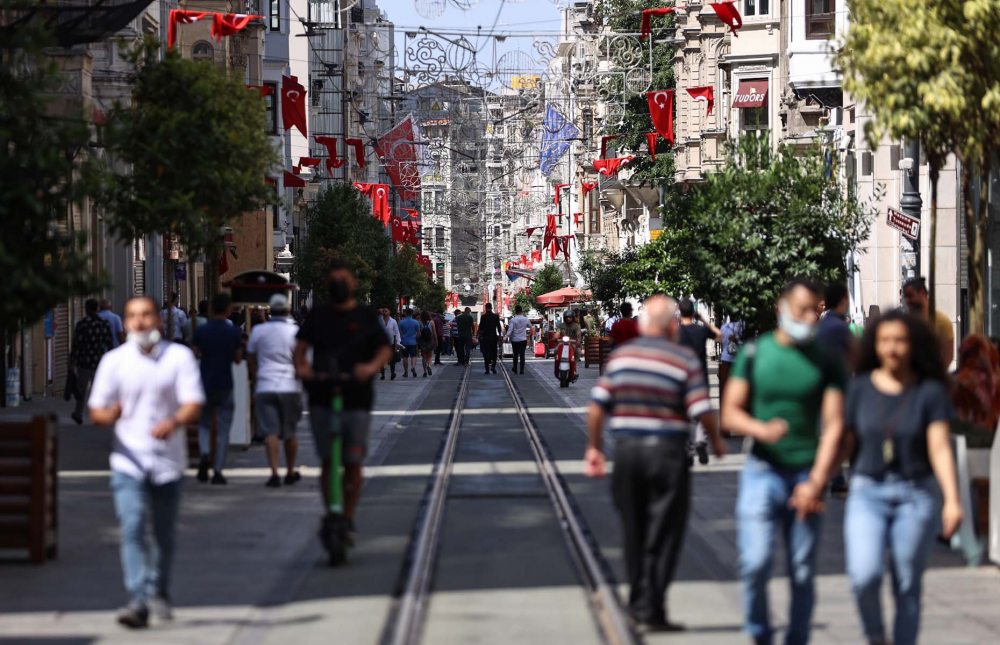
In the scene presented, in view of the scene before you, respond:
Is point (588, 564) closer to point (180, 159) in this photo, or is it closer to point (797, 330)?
point (797, 330)

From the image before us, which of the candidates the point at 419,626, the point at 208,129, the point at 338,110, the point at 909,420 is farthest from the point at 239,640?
the point at 338,110

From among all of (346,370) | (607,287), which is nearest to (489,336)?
(607,287)

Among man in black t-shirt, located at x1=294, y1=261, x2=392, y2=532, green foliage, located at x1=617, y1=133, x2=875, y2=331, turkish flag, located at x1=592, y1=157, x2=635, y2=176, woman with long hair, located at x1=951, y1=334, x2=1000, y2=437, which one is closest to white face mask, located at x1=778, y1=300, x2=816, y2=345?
man in black t-shirt, located at x1=294, y1=261, x2=392, y2=532

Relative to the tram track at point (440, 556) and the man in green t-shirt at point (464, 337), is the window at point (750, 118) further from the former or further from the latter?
the tram track at point (440, 556)

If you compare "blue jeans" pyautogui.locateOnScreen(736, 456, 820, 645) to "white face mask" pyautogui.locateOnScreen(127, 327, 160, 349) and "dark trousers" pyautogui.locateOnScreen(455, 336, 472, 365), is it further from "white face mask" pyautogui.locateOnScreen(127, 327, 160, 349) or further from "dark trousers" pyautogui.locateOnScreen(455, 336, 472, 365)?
"dark trousers" pyautogui.locateOnScreen(455, 336, 472, 365)

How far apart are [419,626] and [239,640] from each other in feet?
3.09

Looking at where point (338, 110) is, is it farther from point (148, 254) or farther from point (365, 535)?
point (365, 535)

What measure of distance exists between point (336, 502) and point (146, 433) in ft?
6.86

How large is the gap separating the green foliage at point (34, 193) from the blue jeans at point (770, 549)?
6082 mm

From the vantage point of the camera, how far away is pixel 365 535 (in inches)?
462

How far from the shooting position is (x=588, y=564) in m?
10.2

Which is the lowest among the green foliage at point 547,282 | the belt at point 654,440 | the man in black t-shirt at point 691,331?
the belt at point 654,440

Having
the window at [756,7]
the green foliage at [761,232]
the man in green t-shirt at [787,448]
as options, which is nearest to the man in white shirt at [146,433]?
the man in green t-shirt at [787,448]

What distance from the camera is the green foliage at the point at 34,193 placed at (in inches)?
446
